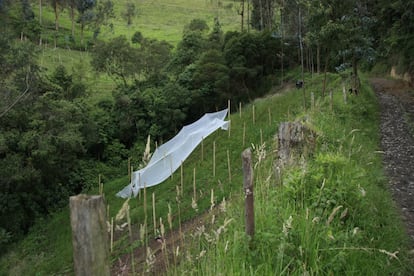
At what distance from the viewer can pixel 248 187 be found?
2635mm

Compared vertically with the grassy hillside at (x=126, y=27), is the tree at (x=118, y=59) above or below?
below

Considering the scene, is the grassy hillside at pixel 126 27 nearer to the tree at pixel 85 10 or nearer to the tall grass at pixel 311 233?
the tree at pixel 85 10

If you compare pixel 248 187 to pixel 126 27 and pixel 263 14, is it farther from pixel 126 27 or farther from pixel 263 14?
pixel 126 27

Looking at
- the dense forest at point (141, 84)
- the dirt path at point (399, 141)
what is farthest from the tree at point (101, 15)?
the dirt path at point (399, 141)

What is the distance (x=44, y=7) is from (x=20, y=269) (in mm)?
48732

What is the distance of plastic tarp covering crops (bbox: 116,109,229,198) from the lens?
1266 cm

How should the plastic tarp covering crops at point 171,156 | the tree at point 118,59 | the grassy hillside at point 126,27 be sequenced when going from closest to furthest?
the plastic tarp covering crops at point 171,156 → the tree at point 118,59 → the grassy hillside at point 126,27

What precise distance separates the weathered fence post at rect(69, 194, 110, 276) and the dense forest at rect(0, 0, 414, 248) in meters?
11.5

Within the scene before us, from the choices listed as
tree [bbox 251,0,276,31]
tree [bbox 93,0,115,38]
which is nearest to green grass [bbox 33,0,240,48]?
tree [bbox 93,0,115,38]

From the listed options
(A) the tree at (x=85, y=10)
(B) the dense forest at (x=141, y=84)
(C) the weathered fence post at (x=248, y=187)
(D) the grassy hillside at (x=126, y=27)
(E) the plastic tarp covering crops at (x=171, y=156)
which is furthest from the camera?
(A) the tree at (x=85, y=10)

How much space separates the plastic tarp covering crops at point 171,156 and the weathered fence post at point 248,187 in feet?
29.1

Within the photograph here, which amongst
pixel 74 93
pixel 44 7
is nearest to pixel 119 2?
pixel 44 7

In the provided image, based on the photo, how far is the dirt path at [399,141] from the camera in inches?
204

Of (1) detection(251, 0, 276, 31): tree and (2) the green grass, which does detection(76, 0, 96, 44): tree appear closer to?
(2) the green grass
